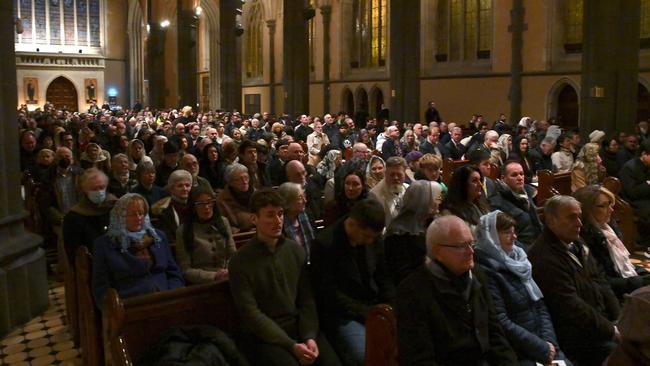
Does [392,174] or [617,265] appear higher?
[392,174]

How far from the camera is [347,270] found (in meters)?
3.91

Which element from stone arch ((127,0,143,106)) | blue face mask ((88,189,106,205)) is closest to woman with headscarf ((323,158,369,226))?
blue face mask ((88,189,106,205))

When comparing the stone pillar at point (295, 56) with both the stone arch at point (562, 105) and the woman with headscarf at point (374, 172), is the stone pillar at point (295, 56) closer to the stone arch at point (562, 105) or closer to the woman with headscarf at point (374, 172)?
the stone arch at point (562, 105)

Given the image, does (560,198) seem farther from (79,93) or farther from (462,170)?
(79,93)

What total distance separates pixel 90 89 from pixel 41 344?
38.8 meters

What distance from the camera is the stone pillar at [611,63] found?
12.8 meters

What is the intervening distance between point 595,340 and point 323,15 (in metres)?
25.8

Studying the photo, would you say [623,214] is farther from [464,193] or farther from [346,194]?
[346,194]

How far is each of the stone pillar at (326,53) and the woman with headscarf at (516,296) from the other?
25184mm

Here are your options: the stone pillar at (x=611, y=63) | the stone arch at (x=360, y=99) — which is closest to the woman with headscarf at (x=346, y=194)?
the stone pillar at (x=611, y=63)

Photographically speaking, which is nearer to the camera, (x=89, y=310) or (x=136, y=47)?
(x=89, y=310)

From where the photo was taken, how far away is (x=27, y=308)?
588 centimetres

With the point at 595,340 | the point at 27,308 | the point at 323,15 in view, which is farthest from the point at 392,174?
the point at 323,15

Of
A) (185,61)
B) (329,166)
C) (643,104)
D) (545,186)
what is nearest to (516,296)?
(329,166)
